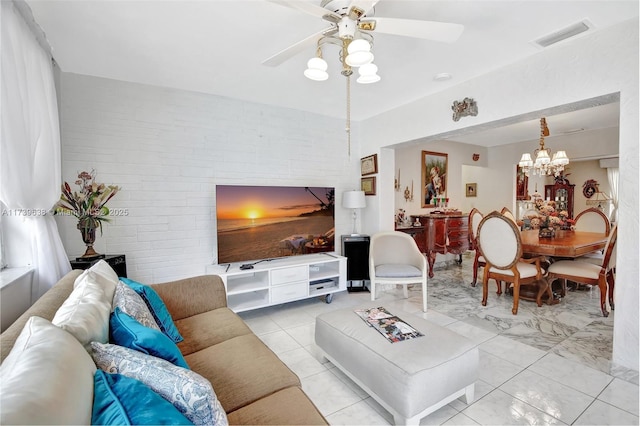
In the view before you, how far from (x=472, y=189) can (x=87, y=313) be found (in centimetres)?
743

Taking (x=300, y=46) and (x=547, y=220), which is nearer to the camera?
(x=300, y=46)

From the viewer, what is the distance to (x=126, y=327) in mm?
1169

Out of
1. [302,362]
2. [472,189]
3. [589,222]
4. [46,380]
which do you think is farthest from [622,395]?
[472,189]

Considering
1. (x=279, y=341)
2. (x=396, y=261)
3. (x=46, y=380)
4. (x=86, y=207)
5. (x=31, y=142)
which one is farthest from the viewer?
(x=396, y=261)

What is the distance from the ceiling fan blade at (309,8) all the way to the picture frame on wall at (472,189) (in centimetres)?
639

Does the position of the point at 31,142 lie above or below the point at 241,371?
above

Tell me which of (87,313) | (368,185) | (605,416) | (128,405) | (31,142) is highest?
(31,142)

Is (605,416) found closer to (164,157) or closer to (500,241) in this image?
(500,241)

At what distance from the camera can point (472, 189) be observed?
6949mm

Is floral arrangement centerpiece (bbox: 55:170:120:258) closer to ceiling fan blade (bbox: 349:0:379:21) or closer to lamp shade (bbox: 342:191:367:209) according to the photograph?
ceiling fan blade (bbox: 349:0:379:21)

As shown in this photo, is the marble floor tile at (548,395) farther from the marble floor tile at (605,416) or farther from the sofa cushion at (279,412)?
the sofa cushion at (279,412)

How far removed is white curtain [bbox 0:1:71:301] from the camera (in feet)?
5.23

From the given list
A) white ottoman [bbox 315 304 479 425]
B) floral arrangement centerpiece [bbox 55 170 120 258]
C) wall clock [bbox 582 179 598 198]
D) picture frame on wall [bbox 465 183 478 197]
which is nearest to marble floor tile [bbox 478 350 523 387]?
white ottoman [bbox 315 304 479 425]

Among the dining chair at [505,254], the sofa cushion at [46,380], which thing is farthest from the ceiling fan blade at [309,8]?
the dining chair at [505,254]
